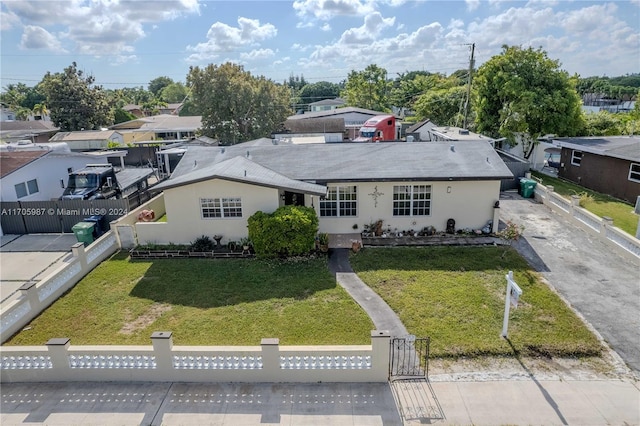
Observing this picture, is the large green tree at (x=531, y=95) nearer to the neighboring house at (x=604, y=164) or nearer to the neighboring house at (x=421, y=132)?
the neighboring house at (x=604, y=164)

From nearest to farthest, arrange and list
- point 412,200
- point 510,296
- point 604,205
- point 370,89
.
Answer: point 510,296
point 412,200
point 604,205
point 370,89

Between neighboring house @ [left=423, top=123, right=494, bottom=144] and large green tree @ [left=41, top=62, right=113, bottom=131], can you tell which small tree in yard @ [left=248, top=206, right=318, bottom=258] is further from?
large green tree @ [left=41, top=62, right=113, bottom=131]

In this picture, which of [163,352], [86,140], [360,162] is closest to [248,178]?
[360,162]

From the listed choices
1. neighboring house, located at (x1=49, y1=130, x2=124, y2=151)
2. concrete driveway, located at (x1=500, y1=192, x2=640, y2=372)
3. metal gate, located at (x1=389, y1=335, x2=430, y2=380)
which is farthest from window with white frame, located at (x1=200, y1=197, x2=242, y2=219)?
neighboring house, located at (x1=49, y1=130, x2=124, y2=151)

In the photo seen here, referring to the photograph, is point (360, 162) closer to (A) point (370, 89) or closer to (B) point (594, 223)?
(B) point (594, 223)

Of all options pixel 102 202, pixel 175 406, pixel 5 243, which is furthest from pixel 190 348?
pixel 5 243

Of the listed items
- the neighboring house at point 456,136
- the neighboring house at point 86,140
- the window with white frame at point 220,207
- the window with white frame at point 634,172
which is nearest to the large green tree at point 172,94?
the neighboring house at point 86,140

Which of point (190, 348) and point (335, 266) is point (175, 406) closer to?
point (190, 348)
